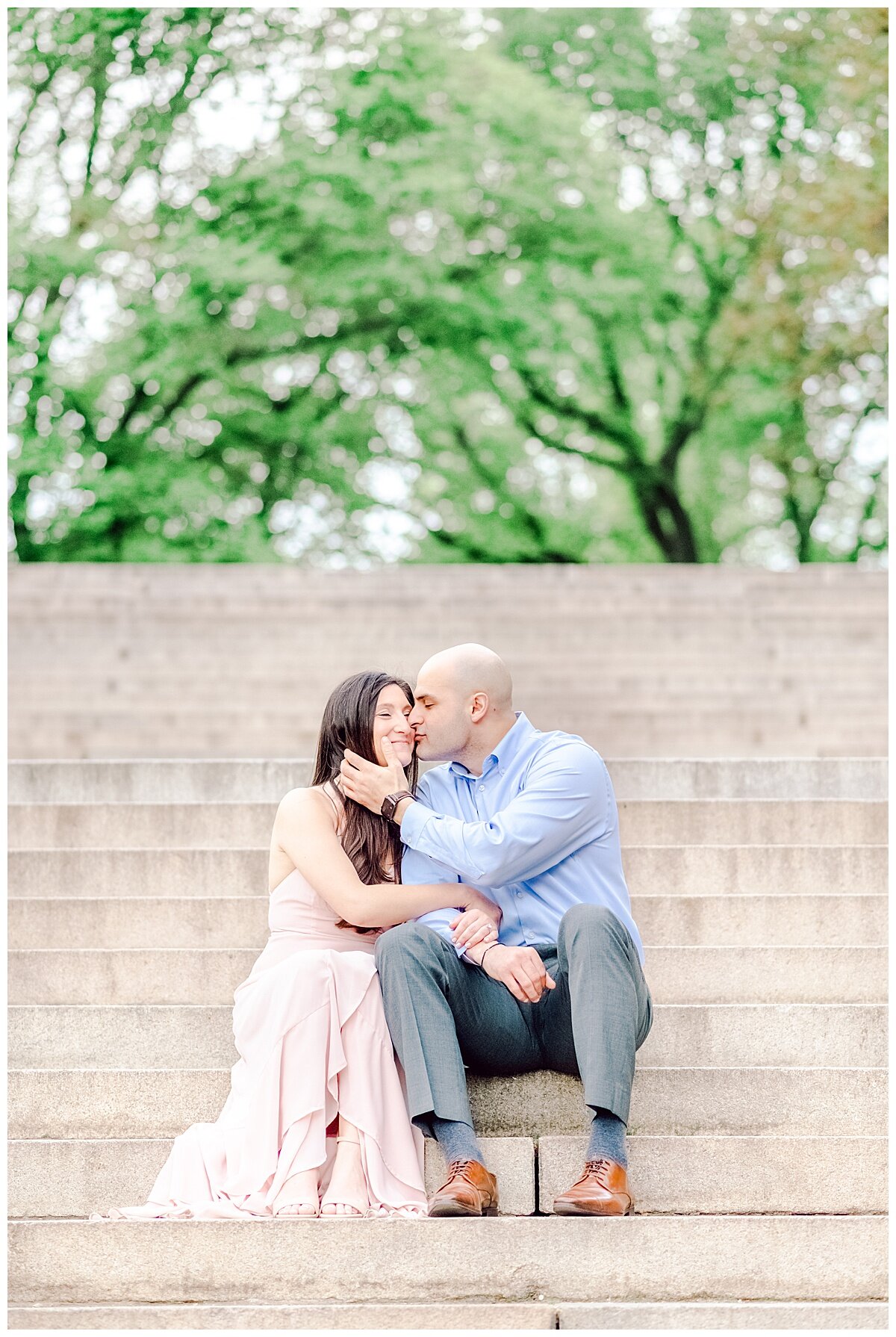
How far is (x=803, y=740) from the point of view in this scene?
9.90 meters

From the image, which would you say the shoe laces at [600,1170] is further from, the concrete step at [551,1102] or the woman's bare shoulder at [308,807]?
the woman's bare shoulder at [308,807]

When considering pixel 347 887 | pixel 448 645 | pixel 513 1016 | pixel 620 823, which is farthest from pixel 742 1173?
pixel 448 645

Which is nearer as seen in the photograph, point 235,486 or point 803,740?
point 803,740

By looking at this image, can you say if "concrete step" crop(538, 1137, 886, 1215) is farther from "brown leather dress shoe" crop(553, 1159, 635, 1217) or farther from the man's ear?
the man's ear

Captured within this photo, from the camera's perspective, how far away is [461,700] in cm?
428

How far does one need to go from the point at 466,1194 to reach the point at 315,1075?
17.4 inches

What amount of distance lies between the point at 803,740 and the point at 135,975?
5.91 meters

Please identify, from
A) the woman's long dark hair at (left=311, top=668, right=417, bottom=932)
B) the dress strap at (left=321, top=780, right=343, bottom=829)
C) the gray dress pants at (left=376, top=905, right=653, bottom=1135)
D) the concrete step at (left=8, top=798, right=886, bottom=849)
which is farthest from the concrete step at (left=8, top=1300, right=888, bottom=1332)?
the concrete step at (left=8, top=798, right=886, bottom=849)

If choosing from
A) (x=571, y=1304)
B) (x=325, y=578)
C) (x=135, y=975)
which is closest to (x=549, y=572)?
(x=325, y=578)

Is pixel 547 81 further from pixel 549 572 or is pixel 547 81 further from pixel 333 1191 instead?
pixel 333 1191

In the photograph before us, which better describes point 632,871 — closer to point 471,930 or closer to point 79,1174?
point 471,930

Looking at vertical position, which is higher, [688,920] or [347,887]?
[347,887]

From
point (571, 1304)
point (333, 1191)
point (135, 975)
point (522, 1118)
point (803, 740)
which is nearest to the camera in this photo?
point (571, 1304)

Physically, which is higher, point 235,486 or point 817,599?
point 235,486
